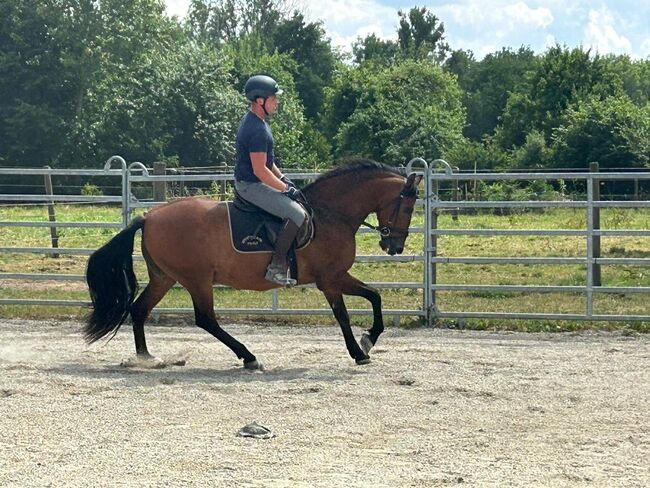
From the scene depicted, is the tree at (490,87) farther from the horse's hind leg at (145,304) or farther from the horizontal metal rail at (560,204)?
the horse's hind leg at (145,304)

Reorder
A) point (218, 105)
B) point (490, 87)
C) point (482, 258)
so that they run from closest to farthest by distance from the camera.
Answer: point (482, 258)
point (218, 105)
point (490, 87)

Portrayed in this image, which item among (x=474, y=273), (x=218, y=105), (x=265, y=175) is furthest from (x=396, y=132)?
(x=265, y=175)

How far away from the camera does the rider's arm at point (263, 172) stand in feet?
27.8

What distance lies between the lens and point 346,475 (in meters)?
5.19

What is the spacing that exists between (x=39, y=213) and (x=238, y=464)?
63.2 feet

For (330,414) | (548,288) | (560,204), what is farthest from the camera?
(548,288)

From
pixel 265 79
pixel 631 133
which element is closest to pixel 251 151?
pixel 265 79

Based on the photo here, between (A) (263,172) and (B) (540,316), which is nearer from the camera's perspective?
(A) (263,172)

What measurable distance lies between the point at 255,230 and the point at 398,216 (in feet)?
4.31

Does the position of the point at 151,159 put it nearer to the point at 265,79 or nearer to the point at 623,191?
the point at 623,191

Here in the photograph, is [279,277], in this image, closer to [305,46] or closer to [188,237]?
[188,237]

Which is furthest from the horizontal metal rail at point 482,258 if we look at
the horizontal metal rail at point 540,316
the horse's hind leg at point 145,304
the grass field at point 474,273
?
the horse's hind leg at point 145,304

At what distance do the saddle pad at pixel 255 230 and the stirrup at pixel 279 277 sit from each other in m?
0.19

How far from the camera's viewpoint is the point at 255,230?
883 cm
